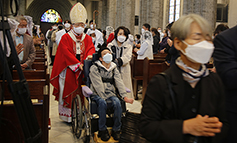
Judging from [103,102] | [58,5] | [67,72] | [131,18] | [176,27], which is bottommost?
[103,102]

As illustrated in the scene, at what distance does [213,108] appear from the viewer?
1512 mm

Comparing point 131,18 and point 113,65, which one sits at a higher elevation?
point 131,18

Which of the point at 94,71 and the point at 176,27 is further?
the point at 94,71

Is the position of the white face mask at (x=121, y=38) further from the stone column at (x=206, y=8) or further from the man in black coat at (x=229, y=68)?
the man in black coat at (x=229, y=68)

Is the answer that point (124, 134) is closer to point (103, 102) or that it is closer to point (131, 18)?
point (103, 102)

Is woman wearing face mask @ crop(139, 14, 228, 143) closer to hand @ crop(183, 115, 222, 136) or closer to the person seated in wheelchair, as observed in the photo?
hand @ crop(183, 115, 222, 136)

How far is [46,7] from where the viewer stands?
3262cm

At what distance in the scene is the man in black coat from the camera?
1.86m

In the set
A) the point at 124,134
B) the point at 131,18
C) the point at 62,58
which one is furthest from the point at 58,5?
the point at 124,134

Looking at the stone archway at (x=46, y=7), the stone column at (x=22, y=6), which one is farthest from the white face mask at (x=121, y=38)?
the stone archway at (x=46, y=7)

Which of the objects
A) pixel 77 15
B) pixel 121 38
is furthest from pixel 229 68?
pixel 121 38

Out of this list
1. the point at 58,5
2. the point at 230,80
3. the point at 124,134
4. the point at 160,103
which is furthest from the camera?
the point at 58,5

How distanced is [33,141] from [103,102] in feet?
6.42

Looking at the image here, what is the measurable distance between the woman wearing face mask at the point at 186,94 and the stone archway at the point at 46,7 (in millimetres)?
31339
